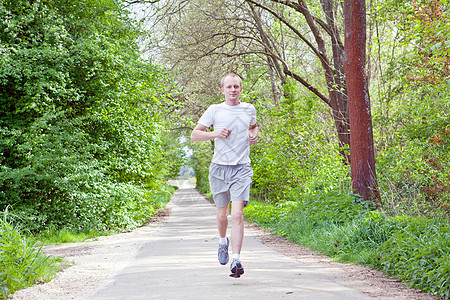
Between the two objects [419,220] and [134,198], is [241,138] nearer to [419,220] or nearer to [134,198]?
[419,220]

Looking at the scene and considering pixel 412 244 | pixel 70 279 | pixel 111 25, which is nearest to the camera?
pixel 412 244

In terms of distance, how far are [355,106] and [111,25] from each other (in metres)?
8.22

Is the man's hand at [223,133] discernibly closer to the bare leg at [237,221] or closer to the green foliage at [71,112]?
the bare leg at [237,221]

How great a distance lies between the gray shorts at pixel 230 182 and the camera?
5395 millimetres

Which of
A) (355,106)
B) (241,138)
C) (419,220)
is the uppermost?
(355,106)

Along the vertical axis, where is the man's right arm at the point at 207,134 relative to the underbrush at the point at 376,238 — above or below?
above

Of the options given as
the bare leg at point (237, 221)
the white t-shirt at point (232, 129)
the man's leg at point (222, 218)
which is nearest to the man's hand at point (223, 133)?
the white t-shirt at point (232, 129)

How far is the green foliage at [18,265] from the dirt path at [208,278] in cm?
16

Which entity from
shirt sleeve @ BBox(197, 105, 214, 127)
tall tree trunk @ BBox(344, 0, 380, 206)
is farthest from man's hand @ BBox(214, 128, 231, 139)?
tall tree trunk @ BBox(344, 0, 380, 206)

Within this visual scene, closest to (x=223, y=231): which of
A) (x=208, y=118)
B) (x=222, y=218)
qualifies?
(x=222, y=218)

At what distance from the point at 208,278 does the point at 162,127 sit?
36.1ft

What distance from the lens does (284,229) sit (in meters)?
11.6

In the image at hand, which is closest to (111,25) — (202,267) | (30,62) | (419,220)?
(30,62)

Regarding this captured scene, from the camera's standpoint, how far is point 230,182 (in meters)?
5.45
